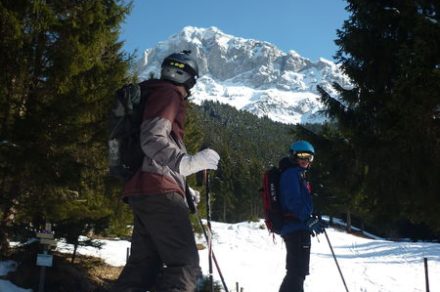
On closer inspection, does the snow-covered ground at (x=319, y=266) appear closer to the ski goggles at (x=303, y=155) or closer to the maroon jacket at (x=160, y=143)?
the ski goggles at (x=303, y=155)

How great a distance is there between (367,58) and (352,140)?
1.83 metres

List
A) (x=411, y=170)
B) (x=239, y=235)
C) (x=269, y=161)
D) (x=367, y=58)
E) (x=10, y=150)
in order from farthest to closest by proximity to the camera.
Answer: (x=269, y=161)
(x=239, y=235)
(x=367, y=58)
(x=411, y=170)
(x=10, y=150)

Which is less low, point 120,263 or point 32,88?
point 32,88

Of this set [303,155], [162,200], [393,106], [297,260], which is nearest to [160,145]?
[162,200]

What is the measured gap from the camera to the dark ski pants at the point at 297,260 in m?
5.67

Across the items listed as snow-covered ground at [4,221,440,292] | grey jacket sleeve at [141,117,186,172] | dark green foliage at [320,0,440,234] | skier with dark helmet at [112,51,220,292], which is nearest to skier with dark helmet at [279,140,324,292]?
skier with dark helmet at [112,51,220,292]

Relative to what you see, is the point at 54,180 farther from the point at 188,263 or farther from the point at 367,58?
the point at 367,58

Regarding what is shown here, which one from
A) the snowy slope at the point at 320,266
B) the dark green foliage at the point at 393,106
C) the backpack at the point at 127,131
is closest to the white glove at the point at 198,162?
the backpack at the point at 127,131

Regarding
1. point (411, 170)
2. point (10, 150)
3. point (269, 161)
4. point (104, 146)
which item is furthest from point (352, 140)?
A: point (269, 161)

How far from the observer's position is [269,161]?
406 feet

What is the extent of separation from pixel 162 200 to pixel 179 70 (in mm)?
1140

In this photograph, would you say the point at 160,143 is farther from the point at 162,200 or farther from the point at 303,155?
the point at 303,155

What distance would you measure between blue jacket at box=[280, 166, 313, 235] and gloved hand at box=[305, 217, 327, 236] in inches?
2.1

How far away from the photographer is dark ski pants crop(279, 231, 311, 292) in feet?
18.6
